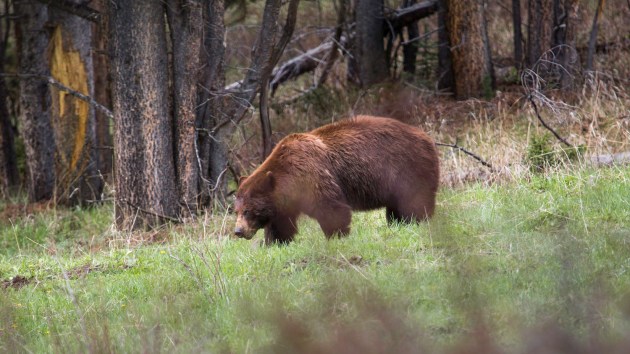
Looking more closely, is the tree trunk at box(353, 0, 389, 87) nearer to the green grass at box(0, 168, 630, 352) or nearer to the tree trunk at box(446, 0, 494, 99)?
the tree trunk at box(446, 0, 494, 99)

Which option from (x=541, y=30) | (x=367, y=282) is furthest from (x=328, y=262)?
(x=541, y=30)

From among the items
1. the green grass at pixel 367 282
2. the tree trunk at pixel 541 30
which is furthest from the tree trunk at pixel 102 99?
the green grass at pixel 367 282

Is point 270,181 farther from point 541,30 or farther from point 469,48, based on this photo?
point 541,30

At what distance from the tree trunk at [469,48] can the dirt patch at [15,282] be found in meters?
9.58

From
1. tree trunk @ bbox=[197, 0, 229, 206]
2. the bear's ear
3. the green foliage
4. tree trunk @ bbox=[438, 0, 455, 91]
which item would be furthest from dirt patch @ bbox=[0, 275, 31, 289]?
tree trunk @ bbox=[438, 0, 455, 91]

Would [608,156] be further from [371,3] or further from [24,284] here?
[371,3]

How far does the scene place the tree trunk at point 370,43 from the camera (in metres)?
17.8

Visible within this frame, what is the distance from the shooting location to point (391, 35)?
18125 mm

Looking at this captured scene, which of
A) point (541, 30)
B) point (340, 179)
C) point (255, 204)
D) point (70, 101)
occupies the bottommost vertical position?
point (255, 204)

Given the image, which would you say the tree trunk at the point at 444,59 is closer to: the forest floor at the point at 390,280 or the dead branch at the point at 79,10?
the forest floor at the point at 390,280

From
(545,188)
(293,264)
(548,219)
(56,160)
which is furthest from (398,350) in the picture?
(56,160)

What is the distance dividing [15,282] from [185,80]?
12.4 feet

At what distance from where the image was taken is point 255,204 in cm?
838

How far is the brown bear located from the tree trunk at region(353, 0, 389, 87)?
892 cm
